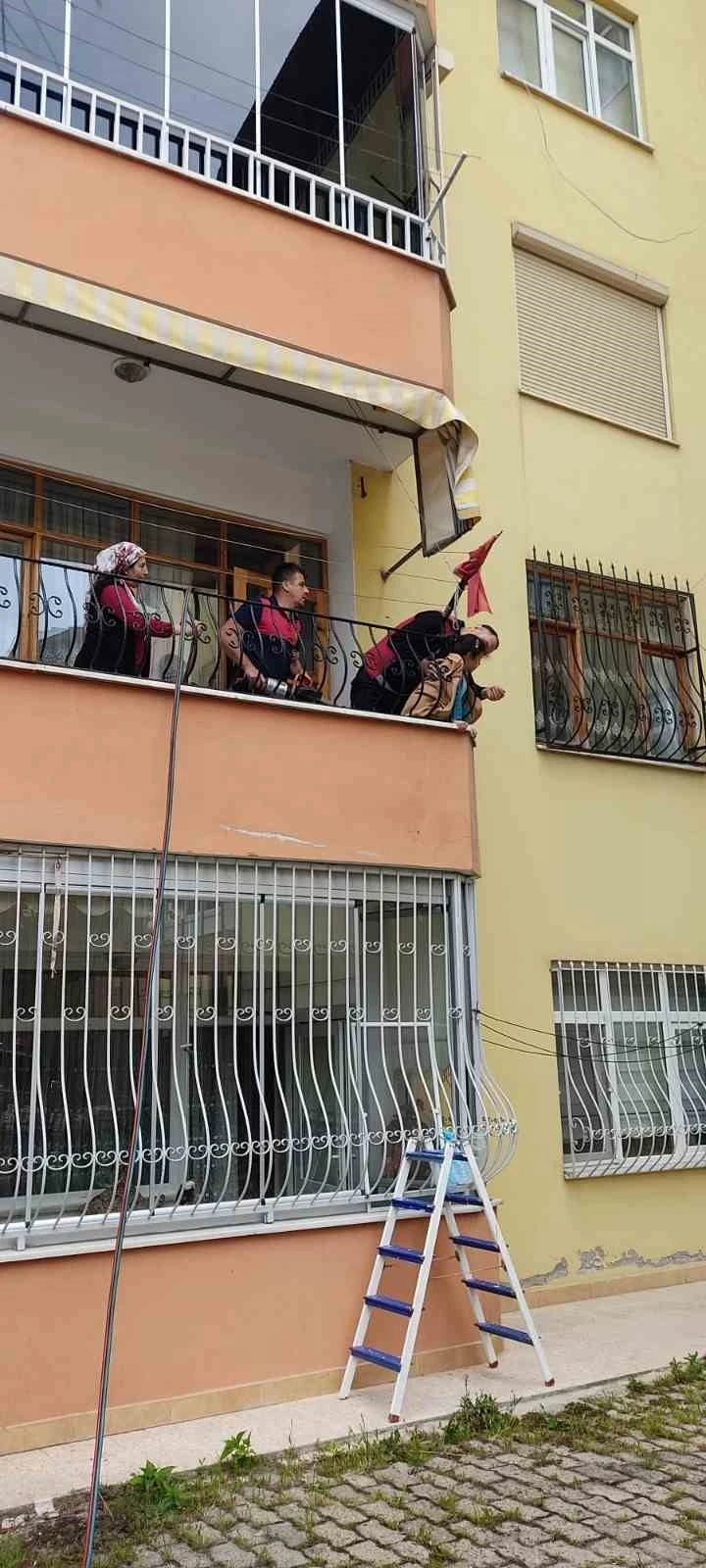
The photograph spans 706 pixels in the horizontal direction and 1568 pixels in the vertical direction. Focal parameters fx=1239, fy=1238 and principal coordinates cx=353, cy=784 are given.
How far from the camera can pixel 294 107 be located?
23.7ft

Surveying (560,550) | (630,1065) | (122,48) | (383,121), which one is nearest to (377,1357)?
(630,1065)

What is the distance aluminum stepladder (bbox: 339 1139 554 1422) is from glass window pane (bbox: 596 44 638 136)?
888cm

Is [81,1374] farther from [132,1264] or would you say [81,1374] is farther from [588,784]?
[588,784]

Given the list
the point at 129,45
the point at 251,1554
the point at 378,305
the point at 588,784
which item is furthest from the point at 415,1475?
the point at 129,45

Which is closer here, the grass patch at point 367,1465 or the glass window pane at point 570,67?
the grass patch at point 367,1465

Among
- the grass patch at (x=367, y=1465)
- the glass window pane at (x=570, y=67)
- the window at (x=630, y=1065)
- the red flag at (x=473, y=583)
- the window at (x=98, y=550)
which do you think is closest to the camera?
the grass patch at (x=367, y=1465)

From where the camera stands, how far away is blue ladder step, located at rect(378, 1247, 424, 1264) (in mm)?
5645

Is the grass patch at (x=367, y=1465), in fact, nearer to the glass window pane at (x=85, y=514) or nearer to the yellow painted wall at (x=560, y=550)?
the yellow painted wall at (x=560, y=550)

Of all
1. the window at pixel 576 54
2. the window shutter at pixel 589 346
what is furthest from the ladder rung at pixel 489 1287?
the window at pixel 576 54

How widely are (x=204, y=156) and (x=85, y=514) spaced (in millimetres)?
2109

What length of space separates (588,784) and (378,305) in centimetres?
355

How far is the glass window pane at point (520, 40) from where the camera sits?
32.8 ft

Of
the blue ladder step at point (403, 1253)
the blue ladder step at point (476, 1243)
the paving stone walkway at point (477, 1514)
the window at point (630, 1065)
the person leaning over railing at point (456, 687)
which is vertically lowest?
the paving stone walkway at point (477, 1514)

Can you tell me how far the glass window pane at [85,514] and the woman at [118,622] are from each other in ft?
3.91
